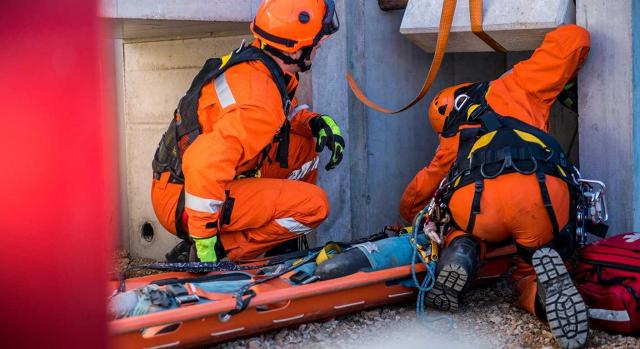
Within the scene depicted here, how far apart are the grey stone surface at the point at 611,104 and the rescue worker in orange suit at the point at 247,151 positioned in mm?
1274

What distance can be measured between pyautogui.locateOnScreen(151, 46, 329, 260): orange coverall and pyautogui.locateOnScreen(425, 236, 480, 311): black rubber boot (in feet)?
2.77

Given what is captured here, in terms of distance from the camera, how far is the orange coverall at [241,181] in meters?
3.80

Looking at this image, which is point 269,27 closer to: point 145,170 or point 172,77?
point 172,77

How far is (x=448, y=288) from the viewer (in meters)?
3.64

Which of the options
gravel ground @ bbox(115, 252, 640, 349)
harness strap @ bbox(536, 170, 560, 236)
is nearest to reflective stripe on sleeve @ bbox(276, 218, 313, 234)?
gravel ground @ bbox(115, 252, 640, 349)

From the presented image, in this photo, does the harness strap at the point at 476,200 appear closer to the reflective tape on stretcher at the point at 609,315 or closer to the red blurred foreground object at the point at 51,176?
the reflective tape on stretcher at the point at 609,315

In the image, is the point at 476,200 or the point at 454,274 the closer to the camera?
the point at 454,274

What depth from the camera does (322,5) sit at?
421 cm

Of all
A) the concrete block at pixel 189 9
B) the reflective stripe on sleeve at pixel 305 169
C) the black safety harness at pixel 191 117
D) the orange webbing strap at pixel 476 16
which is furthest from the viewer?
the reflective stripe on sleeve at pixel 305 169

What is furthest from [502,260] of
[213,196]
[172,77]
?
[172,77]

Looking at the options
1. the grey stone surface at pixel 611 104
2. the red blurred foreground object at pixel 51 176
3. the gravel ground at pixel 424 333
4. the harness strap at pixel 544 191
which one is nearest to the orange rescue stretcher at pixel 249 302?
the gravel ground at pixel 424 333

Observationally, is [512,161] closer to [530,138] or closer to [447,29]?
[530,138]

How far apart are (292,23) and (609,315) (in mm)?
1916

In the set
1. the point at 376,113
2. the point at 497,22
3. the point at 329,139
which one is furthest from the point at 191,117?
the point at 497,22
